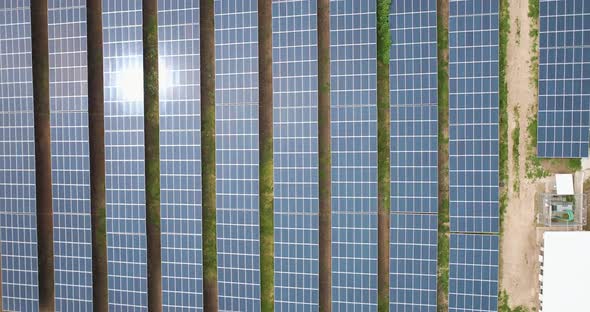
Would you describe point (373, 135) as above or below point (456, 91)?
below

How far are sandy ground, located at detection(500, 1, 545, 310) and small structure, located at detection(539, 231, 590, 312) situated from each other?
18.5 inches

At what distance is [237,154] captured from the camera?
13.2 meters

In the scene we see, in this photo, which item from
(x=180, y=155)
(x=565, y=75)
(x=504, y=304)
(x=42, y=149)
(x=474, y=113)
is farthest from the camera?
(x=42, y=149)

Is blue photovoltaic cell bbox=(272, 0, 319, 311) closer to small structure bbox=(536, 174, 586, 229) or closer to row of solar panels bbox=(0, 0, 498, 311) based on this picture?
row of solar panels bbox=(0, 0, 498, 311)

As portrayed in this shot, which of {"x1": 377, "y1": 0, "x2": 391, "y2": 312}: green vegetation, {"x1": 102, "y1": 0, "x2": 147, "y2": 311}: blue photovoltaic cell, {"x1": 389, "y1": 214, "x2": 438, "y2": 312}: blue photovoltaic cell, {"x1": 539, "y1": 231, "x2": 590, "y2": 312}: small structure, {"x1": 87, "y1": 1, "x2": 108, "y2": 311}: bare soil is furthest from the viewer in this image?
{"x1": 87, "y1": 1, "x2": 108, "y2": 311}: bare soil

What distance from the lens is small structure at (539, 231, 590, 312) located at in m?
12.3

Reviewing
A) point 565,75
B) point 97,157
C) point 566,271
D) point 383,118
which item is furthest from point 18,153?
point 566,271

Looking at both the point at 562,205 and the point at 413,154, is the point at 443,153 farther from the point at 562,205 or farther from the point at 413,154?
the point at 562,205

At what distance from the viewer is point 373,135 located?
12758 mm

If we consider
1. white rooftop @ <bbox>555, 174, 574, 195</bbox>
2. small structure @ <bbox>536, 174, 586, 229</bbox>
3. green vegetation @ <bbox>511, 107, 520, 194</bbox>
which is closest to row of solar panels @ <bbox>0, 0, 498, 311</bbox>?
green vegetation @ <bbox>511, 107, 520, 194</bbox>

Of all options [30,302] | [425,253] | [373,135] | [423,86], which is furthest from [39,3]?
[425,253]

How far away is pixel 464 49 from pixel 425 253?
6485 millimetres

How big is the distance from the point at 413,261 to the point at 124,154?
397 inches

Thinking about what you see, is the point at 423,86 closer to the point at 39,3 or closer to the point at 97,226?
the point at 97,226
